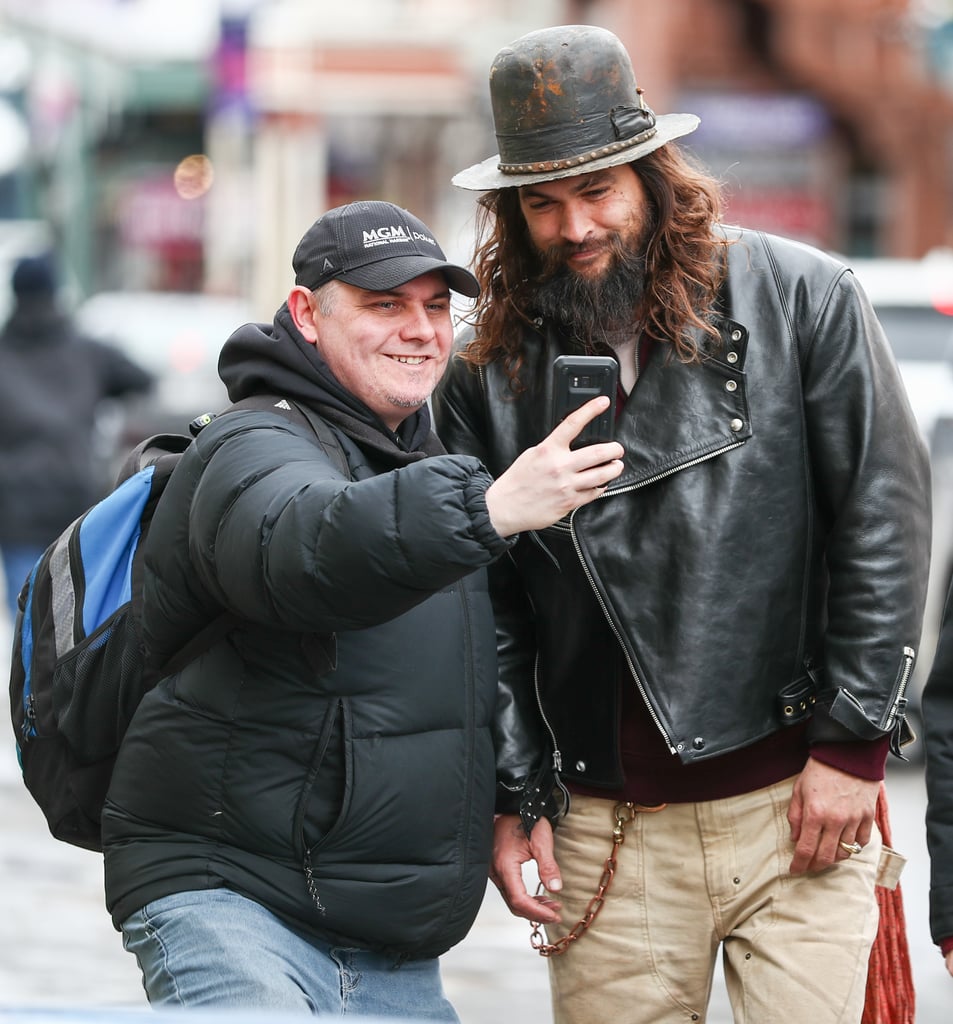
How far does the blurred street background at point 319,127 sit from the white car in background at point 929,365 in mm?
5364

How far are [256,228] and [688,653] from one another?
31.2m

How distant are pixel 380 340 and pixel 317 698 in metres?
0.62

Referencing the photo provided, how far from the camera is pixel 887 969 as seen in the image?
3.60m

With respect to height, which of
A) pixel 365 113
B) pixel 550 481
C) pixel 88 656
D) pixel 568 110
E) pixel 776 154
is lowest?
pixel 365 113

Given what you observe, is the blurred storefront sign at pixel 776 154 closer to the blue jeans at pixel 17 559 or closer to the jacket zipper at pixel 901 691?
the blue jeans at pixel 17 559

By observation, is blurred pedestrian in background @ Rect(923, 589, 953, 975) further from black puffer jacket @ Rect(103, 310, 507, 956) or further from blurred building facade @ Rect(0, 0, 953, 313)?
blurred building facade @ Rect(0, 0, 953, 313)

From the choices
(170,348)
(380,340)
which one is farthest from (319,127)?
(380,340)

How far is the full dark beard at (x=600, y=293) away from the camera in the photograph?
3.46 meters

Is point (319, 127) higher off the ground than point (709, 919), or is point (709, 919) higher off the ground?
point (709, 919)

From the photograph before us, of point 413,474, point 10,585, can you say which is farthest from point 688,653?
point 10,585

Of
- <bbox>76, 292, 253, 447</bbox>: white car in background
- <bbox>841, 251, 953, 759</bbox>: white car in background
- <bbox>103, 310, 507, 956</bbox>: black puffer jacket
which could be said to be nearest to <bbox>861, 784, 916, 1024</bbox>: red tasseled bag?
<bbox>103, 310, 507, 956</bbox>: black puffer jacket

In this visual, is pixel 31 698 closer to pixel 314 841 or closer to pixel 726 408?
pixel 314 841

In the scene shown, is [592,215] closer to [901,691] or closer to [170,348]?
[901,691]

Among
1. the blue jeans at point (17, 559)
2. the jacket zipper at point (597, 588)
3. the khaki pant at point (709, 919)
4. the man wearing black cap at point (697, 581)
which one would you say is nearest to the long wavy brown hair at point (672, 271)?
the man wearing black cap at point (697, 581)
